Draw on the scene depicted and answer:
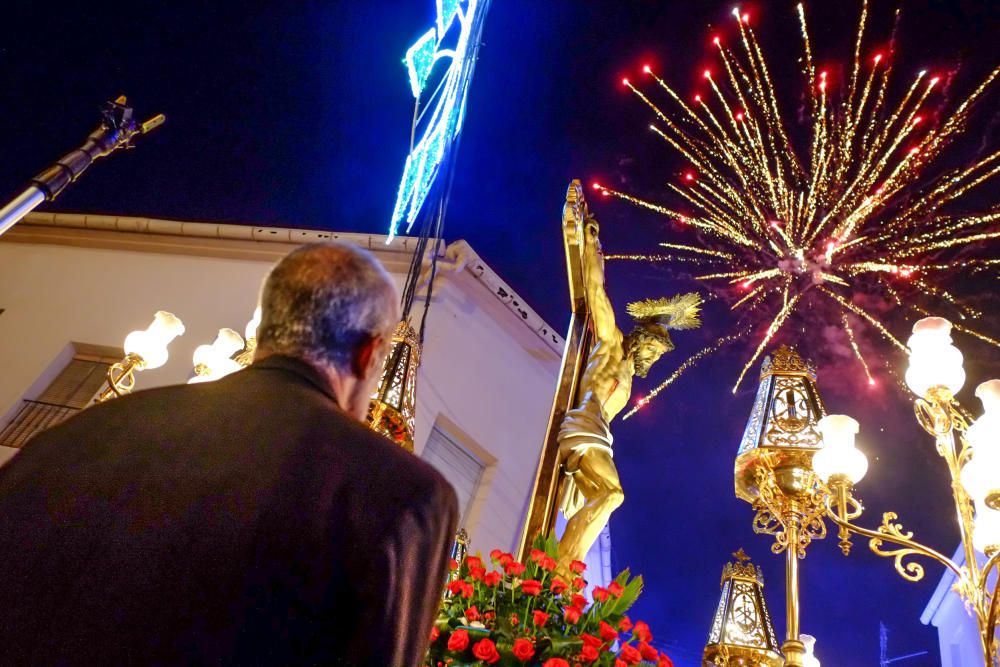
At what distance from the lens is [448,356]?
10234mm

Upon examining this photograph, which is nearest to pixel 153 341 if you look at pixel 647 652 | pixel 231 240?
pixel 647 652

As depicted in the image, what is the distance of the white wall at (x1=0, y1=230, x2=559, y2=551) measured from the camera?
10.1 m

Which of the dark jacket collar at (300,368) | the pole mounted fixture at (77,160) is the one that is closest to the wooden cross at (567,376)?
A: the dark jacket collar at (300,368)

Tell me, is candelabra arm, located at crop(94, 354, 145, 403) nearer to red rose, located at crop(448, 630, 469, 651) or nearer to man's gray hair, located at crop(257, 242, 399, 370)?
red rose, located at crop(448, 630, 469, 651)

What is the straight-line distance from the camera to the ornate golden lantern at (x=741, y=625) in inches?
170

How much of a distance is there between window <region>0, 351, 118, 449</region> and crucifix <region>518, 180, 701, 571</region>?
8133 mm

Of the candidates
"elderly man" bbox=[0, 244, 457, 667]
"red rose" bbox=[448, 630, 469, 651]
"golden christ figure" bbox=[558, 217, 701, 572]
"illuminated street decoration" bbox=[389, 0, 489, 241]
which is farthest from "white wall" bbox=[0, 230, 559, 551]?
"elderly man" bbox=[0, 244, 457, 667]

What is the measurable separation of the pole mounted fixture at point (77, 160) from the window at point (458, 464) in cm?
563

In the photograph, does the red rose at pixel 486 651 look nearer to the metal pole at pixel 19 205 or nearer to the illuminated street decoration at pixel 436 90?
the metal pole at pixel 19 205

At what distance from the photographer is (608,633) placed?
2457 mm

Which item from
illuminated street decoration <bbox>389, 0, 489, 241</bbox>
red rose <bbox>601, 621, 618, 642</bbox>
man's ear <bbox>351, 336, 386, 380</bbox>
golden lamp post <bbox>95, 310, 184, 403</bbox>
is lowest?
man's ear <bbox>351, 336, 386, 380</bbox>

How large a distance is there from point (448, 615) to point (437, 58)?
9.33 metres

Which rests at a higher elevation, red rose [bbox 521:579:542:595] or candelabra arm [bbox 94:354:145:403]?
candelabra arm [bbox 94:354:145:403]

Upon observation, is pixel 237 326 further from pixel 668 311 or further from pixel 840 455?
pixel 840 455
